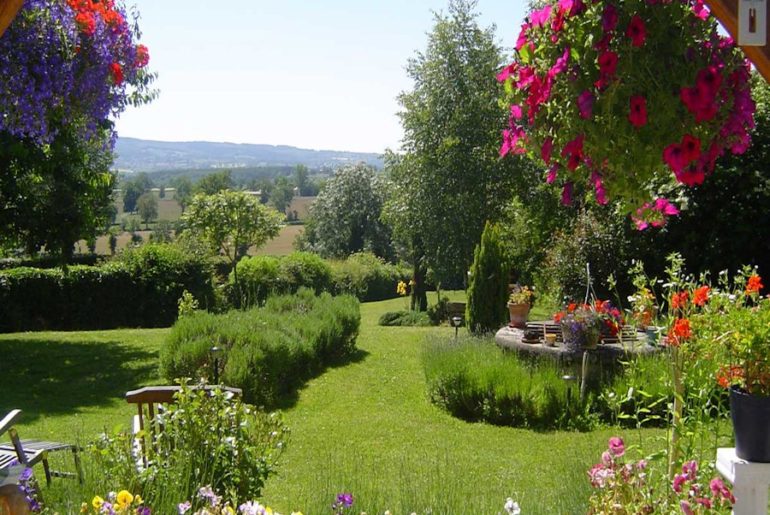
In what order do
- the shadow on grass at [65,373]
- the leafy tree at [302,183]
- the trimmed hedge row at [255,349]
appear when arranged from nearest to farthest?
the trimmed hedge row at [255,349], the shadow on grass at [65,373], the leafy tree at [302,183]

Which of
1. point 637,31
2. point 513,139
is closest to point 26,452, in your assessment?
point 513,139

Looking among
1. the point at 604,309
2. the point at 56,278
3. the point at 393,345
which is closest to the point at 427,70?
the point at 393,345

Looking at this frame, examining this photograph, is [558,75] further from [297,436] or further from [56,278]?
[56,278]

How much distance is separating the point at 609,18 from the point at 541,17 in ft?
0.80

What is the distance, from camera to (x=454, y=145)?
696 inches

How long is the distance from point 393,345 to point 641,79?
1120 cm

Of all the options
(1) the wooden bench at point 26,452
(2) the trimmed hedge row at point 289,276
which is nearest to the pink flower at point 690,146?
(1) the wooden bench at point 26,452

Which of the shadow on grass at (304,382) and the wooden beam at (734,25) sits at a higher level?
the wooden beam at (734,25)

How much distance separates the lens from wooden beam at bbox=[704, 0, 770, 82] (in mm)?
1896

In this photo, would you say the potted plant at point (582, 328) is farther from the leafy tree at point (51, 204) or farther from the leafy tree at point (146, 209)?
the leafy tree at point (146, 209)

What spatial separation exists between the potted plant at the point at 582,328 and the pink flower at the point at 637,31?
6.06 metres

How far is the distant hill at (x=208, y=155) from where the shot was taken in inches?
6550

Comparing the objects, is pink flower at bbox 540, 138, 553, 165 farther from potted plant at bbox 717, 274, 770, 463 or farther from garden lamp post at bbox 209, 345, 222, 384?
garden lamp post at bbox 209, 345, 222, 384

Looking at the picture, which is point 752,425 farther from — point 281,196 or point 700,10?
point 281,196
